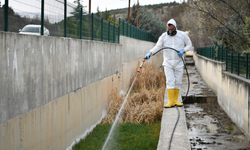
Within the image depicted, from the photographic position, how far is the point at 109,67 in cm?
1104

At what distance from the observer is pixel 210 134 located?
747 cm

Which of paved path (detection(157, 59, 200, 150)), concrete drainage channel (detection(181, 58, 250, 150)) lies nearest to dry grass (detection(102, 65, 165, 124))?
concrete drainage channel (detection(181, 58, 250, 150))

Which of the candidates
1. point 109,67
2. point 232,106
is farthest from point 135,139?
point 109,67

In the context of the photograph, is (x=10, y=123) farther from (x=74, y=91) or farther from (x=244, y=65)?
(x=244, y=65)

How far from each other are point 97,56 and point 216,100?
4.81m

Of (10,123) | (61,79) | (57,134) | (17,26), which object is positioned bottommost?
(57,134)

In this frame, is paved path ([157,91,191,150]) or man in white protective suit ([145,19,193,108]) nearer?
paved path ([157,91,191,150])

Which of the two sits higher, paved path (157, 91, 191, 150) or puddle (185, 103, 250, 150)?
paved path (157, 91, 191, 150)

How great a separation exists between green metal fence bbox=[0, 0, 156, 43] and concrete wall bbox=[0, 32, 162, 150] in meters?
0.27

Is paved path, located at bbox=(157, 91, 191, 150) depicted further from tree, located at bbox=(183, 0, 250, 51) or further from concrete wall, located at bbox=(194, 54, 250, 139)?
tree, located at bbox=(183, 0, 250, 51)

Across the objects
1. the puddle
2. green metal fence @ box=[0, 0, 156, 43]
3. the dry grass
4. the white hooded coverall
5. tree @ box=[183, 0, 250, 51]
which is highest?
tree @ box=[183, 0, 250, 51]

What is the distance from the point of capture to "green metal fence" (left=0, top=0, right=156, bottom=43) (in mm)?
4551

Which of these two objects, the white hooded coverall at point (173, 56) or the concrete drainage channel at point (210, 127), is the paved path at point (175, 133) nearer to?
the concrete drainage channel at point (210, 127)

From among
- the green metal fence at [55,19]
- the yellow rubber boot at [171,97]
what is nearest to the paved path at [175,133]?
the yellow rubber boot at [171,97]
